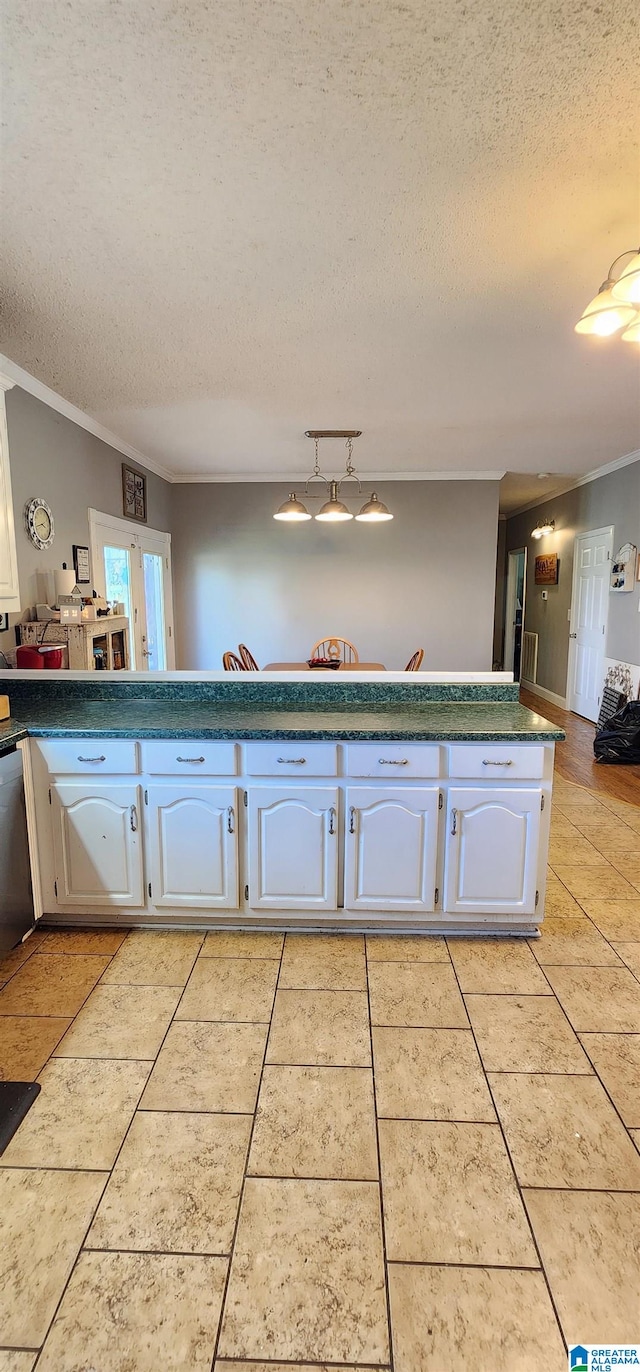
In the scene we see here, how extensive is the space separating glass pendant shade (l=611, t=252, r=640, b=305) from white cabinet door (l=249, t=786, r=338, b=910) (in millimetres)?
1783

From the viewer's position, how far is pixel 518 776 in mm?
2246

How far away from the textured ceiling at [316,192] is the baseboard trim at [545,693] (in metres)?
4.13

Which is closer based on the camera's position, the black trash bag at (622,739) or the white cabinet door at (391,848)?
the white cabinet door at (391,848)

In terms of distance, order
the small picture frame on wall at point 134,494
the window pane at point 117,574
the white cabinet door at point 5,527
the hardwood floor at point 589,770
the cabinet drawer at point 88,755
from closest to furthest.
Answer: the cabinet drawer at point 88,755
the white cabinet door at point 5,527
the hardwood floor at point 589,770
the window pane at point 117,574
the small picture frame on wall at point 134,494

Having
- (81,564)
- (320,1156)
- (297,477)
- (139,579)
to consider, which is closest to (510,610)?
(297,477)

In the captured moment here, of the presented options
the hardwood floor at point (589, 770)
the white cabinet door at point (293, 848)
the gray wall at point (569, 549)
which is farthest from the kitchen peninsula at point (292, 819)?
the gray wall at point (569, 549)

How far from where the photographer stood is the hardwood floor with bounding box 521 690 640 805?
414 cm

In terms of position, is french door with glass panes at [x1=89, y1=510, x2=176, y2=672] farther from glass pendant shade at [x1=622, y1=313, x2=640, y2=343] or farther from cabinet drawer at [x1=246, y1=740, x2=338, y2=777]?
glass pendant shade at [x1=622, y1=313, x2=640, y2=343]

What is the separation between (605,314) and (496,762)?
1.49 m

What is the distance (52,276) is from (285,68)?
128 centimetres

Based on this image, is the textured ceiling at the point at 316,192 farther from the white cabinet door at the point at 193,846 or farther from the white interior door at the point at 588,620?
the white interior door at the point at 588,620

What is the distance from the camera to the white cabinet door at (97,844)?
2334 millimetres

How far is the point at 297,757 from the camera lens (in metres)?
2.27

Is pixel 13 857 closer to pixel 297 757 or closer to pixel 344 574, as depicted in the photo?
pixel 297 757
